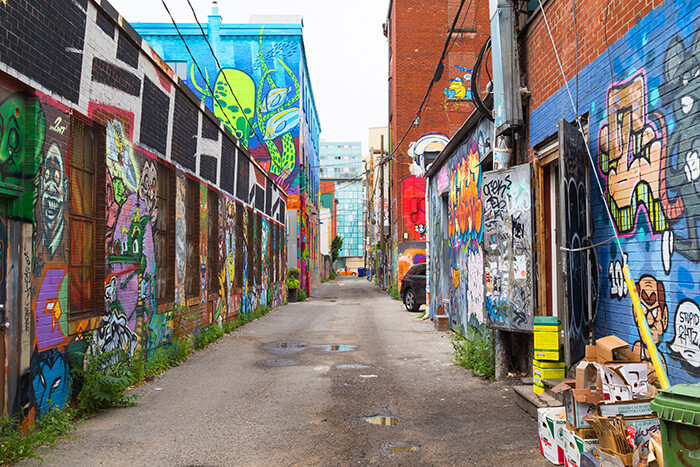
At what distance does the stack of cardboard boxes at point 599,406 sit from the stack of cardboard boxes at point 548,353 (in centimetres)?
151

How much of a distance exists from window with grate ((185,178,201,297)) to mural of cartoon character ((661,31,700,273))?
860 centimetres

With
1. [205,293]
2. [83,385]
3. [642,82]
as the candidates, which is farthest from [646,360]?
[205,293]

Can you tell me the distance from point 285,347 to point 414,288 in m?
9.53

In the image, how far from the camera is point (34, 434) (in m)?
4.86

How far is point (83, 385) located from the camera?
6.14m

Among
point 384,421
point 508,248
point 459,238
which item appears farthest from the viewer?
point 459,238

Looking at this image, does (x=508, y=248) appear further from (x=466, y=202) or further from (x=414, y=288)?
(x=414, y=288)

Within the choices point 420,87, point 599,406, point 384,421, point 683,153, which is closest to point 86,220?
point 384,421

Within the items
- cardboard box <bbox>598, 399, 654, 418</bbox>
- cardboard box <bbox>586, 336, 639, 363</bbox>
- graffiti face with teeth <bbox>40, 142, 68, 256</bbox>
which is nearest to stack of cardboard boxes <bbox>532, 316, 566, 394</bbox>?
cardboard box <bbox>586, 336, 639, 363</bbox>

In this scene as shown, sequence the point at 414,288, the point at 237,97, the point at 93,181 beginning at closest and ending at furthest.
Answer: the point at 93,181
the point at 414,288
the point at 237,97

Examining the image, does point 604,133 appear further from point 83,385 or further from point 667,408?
point 83,385

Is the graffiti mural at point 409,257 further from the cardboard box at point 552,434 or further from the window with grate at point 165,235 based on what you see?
the cardboard box at point 552,434

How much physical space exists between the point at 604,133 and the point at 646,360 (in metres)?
2.22

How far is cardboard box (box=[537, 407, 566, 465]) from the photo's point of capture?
14.1ft
